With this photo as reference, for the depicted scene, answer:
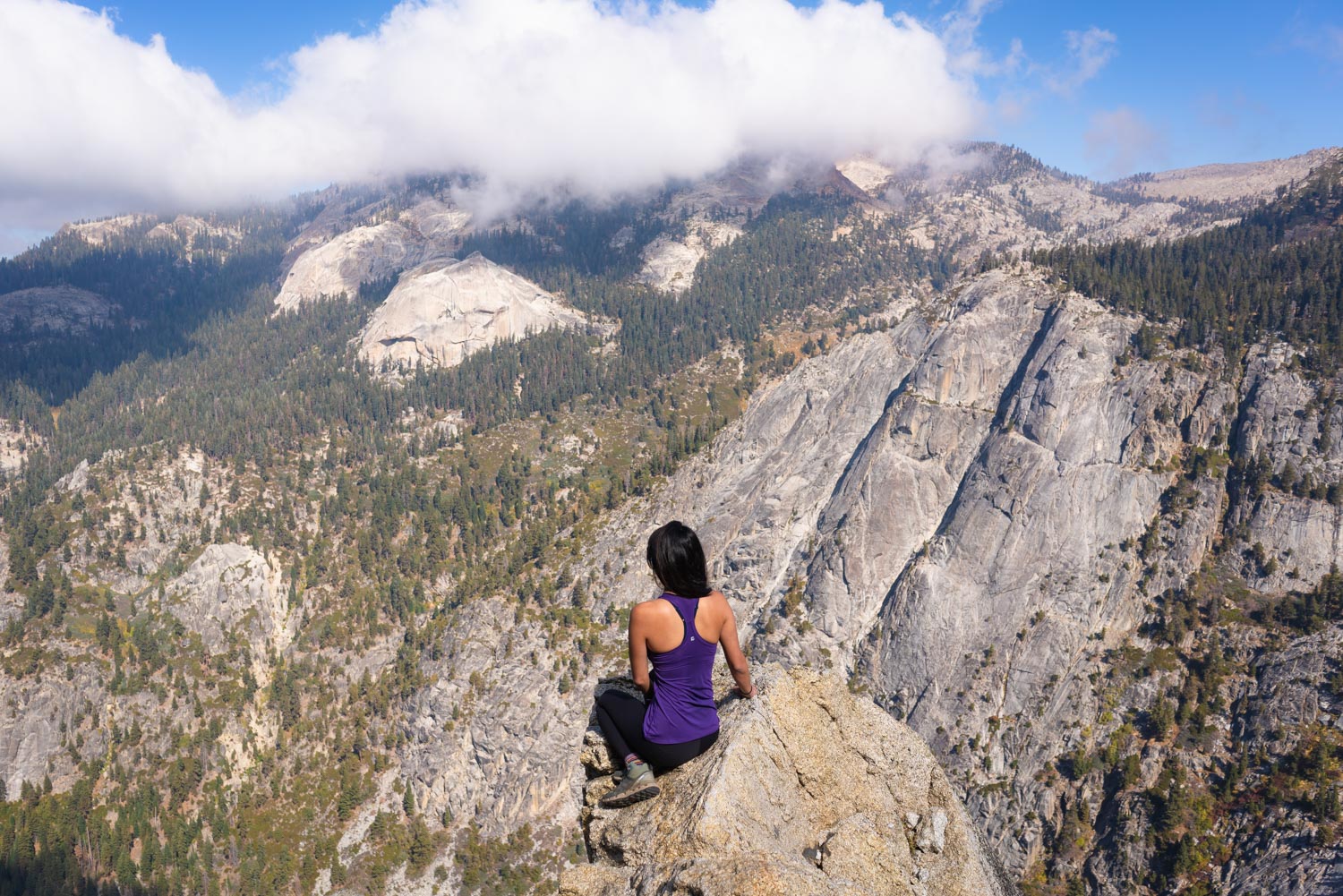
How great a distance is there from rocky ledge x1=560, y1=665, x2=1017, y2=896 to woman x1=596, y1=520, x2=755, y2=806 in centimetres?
53

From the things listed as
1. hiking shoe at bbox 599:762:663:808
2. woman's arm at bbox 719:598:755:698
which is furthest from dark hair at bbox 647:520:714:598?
hiking shoe at bbox 599:762:663:808

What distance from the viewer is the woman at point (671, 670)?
11.0m

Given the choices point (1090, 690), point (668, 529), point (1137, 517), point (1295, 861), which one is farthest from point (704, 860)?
point (1137, 517)

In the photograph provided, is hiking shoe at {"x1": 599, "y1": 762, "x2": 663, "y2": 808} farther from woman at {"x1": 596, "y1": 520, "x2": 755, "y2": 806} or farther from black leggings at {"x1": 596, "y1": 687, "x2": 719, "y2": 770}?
black leggings at {"x1": 596, "y1": 687, "x2": 719, "y2": 770}

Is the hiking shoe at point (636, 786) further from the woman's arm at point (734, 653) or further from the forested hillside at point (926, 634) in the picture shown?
the forested hillside at point (926, 634)

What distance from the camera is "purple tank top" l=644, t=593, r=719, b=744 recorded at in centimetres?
1104

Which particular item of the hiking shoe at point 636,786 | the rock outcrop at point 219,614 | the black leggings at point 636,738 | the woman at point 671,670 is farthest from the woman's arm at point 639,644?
the rock outcrop at point 219,614

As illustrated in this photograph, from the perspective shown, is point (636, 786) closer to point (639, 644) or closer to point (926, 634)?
point (639, 644)

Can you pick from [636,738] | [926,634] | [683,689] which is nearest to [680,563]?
[683,689]

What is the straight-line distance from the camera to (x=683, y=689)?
11.5 metres

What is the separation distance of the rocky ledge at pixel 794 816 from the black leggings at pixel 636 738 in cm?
30

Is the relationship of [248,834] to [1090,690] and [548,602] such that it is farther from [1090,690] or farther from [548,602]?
[1090,690]

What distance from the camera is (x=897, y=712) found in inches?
5448

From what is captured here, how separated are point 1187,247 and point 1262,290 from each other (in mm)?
51839
